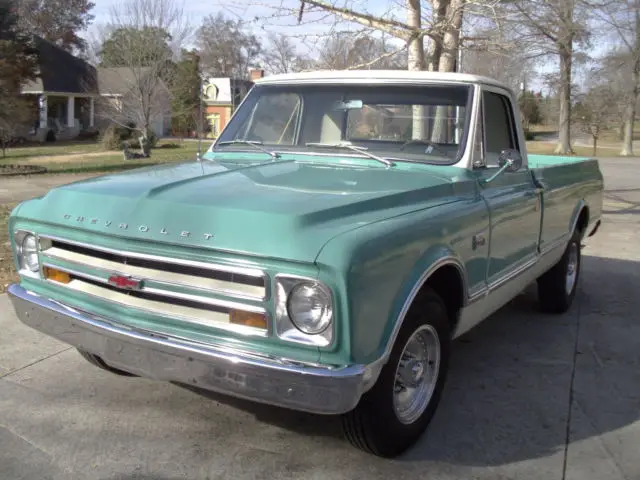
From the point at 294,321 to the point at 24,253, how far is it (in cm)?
171

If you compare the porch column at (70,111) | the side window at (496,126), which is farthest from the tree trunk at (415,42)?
the porch column at (70,111)

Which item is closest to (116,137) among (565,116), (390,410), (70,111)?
(70,111)

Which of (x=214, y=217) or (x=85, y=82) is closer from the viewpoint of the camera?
(x=214, y=217)

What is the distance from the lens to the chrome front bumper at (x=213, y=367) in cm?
263

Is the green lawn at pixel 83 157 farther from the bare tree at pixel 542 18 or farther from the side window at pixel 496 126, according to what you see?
the side window at pixel 496 126

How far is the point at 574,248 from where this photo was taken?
6281mm

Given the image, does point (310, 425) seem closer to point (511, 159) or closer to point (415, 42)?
point (511, 159)

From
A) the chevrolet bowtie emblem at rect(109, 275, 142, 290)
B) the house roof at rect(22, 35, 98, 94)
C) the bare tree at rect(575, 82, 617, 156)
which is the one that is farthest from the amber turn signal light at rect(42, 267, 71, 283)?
the bare tree at rect(575, 82, 617, 156)

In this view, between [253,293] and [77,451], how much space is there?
1396mm

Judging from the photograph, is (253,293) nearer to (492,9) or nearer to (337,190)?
(337,190)

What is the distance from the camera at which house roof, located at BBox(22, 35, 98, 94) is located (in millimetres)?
37594

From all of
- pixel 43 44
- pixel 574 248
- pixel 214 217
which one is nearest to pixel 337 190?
pixel 214 217

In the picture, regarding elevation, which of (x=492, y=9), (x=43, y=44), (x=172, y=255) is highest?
(x=43, y=44)

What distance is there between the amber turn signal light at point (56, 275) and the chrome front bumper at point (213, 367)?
13 cm
